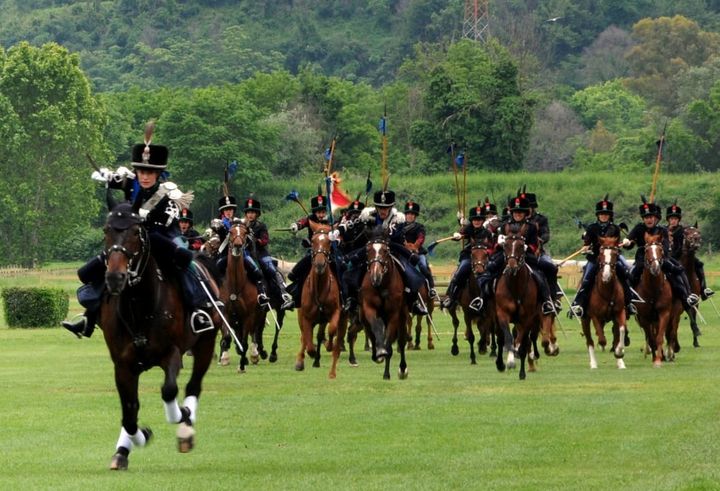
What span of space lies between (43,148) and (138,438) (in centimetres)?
8612

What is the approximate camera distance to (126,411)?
62.4 ft

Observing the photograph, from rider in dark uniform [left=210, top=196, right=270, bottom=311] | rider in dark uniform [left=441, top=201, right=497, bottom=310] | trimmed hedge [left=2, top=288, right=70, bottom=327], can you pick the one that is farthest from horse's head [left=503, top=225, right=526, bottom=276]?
trimmed hedge [left=2, top=288, right=70, bottom=327]

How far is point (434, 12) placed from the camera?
186250mm

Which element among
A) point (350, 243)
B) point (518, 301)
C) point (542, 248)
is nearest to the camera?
point (518, 301)

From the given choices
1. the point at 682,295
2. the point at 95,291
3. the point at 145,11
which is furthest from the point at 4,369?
the point at 145,11

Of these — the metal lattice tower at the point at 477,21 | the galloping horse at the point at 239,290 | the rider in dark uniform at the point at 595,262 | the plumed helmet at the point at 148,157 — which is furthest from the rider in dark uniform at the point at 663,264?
the metal lattice tower at the point at 477,21

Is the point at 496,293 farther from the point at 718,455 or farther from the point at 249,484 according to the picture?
the point at 249,484

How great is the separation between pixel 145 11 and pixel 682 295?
168 metres

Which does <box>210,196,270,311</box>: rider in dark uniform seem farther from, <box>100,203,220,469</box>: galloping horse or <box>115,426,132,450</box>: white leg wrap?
<box>115,426,132,450</box>: white leg wrap

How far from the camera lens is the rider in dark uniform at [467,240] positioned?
38.0 meters

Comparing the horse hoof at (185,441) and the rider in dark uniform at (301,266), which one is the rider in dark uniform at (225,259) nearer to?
the rider in dark uniform at (301,266)

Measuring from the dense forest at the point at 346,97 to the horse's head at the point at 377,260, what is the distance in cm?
2145

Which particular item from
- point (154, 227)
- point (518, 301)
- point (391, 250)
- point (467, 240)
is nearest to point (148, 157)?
point (154, 227)

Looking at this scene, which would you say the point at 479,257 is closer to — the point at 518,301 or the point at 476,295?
the point at 476,295
